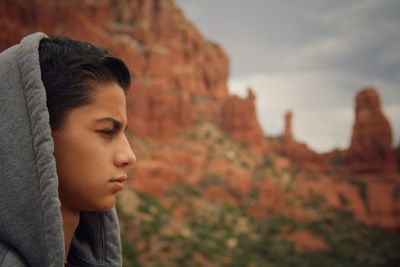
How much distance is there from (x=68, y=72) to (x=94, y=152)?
0.25 metres

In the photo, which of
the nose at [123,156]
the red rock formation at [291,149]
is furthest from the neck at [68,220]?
the red rock formation at [291,149]

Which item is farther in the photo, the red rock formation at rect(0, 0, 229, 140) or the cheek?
the red rock formation at rect(0, 0, 229, 140)

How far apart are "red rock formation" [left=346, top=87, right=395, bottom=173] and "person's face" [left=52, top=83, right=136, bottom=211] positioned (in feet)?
149

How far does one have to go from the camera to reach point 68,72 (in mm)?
1196

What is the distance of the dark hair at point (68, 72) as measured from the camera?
1179mm

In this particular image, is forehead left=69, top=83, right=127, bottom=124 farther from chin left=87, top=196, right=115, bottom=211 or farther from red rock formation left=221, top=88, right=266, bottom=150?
red rock formation left=221, top=88, right=266, bottom=150

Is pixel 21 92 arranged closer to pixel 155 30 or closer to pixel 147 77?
pixel 147 77

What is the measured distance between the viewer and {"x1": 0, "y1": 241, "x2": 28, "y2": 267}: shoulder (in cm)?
98

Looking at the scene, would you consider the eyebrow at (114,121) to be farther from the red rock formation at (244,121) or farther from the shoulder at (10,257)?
the red rock formation at (244,121)

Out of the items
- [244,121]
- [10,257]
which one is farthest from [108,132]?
[244,121]

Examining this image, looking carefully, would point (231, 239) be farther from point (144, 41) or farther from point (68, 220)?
point (68, 220)

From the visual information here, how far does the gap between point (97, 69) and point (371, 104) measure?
45.5 m

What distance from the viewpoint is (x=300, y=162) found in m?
42.7

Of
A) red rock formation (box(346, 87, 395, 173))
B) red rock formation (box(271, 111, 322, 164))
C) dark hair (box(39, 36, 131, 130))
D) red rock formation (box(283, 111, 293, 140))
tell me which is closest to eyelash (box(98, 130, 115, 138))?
dark hair (box(39, 36, 131, 130))
